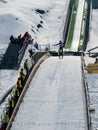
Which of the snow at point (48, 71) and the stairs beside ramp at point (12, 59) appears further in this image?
the stairs beside ramp at point (12, 59)

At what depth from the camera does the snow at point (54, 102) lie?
794 inches

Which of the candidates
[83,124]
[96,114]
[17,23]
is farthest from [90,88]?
[17,23]

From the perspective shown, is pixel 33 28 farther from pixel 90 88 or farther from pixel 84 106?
pixel 84 106

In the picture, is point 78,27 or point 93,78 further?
point 78,27

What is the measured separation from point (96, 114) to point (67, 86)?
2887 mm

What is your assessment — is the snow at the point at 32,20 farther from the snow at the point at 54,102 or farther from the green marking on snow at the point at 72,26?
the snow at the point at 54,102

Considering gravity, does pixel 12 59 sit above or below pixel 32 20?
below

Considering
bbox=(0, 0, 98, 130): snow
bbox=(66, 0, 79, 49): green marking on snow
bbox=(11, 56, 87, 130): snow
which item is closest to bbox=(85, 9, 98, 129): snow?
bbox=(0, 0, 98, 130): snow

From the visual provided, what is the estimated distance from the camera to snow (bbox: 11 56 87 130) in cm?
2017

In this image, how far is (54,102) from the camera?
2305cm

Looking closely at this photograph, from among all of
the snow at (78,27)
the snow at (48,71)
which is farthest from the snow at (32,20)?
the snow at (78,27)

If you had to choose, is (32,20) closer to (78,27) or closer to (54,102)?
(78,27)

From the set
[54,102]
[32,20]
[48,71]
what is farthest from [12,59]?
[32,20]

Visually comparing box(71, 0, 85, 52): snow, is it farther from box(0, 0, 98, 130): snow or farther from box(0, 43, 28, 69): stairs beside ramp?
box(0, 43, 28, 69): stairs beside ramp
